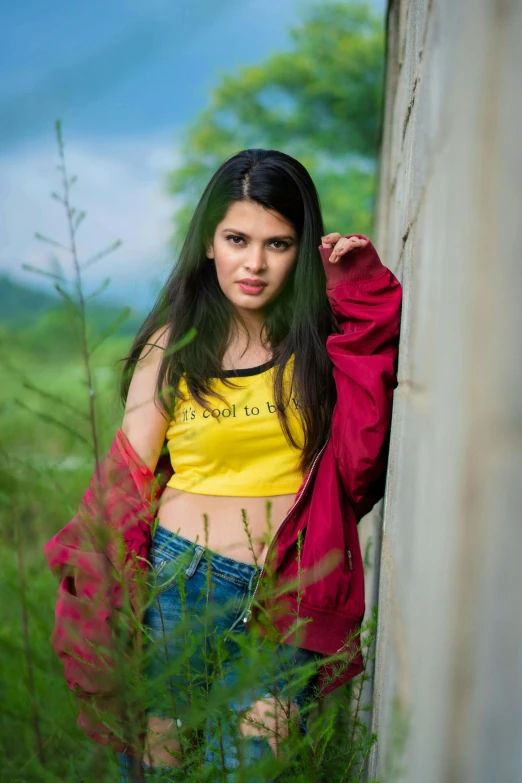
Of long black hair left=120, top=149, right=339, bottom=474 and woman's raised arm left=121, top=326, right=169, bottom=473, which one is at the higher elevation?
long black hair left=120, top=149, right=339, bottom=474

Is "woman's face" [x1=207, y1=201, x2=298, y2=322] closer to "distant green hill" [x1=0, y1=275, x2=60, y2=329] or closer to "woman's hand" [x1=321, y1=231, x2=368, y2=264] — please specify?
"woman's hand" [x1=321, y1=231, x2=368, y2=264]

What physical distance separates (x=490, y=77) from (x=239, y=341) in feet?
4.80

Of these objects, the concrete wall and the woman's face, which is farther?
the woman's face

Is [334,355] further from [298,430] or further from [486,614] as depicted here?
[486,614]

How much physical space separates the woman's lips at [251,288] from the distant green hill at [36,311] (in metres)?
0.85

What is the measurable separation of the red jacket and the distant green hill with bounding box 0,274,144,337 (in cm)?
59

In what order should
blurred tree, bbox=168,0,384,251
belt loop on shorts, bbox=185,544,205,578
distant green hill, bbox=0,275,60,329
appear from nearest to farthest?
distant green hill, bbox=0,275,60,329 → belt loop on shorts, bbox=185,544,205,578 → blurred tree, bbox=168,0,384,251

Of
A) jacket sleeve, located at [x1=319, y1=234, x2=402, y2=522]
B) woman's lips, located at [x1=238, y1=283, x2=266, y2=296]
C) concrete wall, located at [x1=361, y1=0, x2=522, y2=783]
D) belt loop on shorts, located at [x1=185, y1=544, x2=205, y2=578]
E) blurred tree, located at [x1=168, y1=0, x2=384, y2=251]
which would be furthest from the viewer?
blurred tree, located at [x1=168, y1=0, x2=384, y2=251]

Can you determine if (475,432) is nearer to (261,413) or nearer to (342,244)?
(342,244)

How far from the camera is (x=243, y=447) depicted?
219 cm

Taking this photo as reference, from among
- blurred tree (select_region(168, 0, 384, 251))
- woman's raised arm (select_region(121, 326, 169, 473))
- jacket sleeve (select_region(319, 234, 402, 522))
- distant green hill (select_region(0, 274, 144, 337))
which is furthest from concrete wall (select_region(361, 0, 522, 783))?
blurred tree (select_region(168, 0, 384, 251))

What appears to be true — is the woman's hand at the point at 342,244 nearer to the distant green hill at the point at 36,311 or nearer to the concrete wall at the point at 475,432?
the distant green hill at the point at 36,311

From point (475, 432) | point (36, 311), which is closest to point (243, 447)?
point (36, 311)

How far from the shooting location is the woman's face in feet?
7.12
